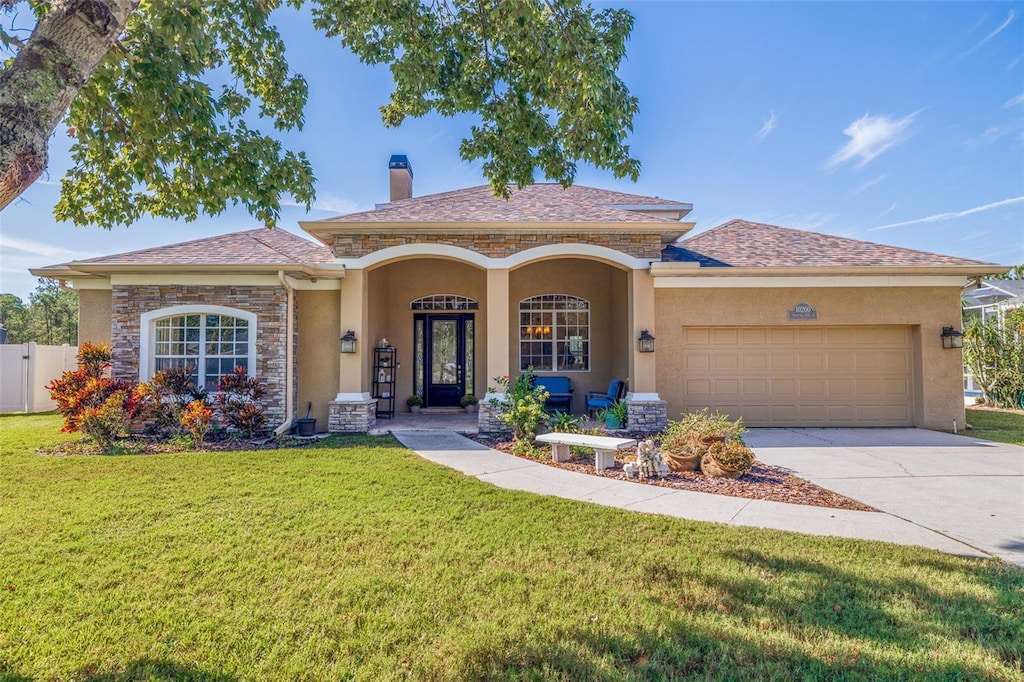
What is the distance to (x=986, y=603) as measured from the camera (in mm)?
3311

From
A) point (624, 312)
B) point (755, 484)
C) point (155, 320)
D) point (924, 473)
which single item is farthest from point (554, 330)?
point (155, 320)

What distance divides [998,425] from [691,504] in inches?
397

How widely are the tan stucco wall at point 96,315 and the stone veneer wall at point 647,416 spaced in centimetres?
1127

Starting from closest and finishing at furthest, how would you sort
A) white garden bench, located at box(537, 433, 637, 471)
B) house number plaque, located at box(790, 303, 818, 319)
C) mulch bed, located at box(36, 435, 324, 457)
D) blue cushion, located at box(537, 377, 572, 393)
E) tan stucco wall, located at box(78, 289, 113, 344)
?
white garden bench, located at box(537, 433, 637, 471) < mulch bed, located at box(36, 435, 324, 457) < house number plaque, located at box(790, 303, 818, 319) < tan stucco wall, located at box(78, 289, 113, 344) < blue cushion, located at box(537, 377, 572, 393)

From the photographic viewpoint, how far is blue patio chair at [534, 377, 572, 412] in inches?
467

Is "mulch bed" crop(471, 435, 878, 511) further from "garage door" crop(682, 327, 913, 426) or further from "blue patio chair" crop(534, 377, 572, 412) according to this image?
"blue patio chair" crop(534, 377, 572, 412)

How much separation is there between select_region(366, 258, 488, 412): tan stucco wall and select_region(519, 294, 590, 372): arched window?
1.09 m

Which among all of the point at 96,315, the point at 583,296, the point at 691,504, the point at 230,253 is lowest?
the point at 691,504

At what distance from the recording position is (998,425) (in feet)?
35.1

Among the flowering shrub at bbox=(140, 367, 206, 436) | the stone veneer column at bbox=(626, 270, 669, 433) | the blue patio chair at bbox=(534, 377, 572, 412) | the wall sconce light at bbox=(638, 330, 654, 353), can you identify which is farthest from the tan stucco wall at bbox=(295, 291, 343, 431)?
the wall sconce light at bbox=(638, 330, 654, 353)

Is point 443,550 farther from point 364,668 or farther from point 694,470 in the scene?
point 694,470

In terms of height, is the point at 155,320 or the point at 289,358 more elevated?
the point at 155,320

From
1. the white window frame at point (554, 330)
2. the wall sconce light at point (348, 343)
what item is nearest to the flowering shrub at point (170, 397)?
the wall sconce light at point (348, 343)

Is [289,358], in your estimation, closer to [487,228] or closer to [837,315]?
[487,228]
